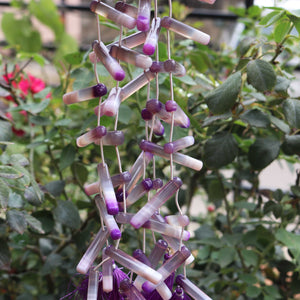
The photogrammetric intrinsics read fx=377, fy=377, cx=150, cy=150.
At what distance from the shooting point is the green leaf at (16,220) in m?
0.44

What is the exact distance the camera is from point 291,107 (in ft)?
1.62

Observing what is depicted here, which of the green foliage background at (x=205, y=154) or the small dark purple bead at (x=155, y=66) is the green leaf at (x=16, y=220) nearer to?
the green foliage background at (x=205, y=154)

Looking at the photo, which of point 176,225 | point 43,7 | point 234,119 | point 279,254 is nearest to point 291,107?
point 234,119

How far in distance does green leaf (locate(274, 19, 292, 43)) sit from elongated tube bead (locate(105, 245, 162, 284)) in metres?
0.36

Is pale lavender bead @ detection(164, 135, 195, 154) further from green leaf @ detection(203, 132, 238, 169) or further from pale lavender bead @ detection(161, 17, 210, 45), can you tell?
green leaf @ detection(203, 132, 238, 169)

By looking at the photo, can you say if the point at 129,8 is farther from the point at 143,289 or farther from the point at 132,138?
the point at 132,138

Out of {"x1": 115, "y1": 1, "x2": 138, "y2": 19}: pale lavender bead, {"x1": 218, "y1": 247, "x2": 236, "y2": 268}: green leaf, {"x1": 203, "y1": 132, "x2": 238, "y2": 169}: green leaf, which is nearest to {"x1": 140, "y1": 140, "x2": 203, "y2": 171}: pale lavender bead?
{"x1": 115, "y1": 1, "x2": 138, "y2": 19}: pale lavender bead

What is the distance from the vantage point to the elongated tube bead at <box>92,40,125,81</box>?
0.28 meters

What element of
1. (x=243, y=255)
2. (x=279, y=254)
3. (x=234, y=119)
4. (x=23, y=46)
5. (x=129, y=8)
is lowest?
(x=279, y=254)

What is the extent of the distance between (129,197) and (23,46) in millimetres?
1088

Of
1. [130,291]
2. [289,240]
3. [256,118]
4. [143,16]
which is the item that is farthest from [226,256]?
[143,16]

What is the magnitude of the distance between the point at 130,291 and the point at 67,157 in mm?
301

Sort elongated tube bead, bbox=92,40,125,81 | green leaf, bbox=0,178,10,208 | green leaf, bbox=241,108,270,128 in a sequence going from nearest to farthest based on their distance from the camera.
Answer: elongated tube bead, bbox=92,40,125,81
green leaf, bbox=0,178,10,208
green leaf, bbox=241,108,270,128

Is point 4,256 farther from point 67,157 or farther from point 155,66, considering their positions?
point 155,66
